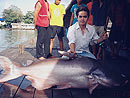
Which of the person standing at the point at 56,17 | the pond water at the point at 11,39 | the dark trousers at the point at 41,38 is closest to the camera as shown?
the dark trousers at the point at 41,38

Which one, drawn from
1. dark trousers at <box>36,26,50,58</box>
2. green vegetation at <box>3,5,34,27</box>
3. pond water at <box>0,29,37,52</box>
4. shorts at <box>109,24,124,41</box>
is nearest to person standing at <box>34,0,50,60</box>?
dark trousers at <box>36,26,50,58</box>

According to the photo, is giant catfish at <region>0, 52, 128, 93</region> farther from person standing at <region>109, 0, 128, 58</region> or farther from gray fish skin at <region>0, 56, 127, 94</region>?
person standing at <region>109, 0, 128, 58</region>

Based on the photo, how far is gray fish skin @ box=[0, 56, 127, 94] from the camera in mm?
2037

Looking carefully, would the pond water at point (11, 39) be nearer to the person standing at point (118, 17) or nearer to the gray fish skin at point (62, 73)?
the gray fish skin at point (62, 73)

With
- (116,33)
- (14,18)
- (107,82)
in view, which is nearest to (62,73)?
(107,82)

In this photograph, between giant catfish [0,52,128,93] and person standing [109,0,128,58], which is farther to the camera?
person standing [109,0,128,58]

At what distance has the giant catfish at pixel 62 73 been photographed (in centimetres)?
204

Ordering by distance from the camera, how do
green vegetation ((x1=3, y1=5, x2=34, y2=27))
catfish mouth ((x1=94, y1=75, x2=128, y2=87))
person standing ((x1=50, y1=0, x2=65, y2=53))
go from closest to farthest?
1. catfish mouth ((x1=94, y1=75, x2=128, y2=87))
2. person standing ((x1=50, y1=0, x2=65, y2=53))
3. green vegetation ((x1=3, y1=5, x2=34, y2=27))

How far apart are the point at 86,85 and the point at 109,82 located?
0.37 metres

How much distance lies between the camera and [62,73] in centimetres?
212

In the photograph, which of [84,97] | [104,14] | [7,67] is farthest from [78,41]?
[104,14]

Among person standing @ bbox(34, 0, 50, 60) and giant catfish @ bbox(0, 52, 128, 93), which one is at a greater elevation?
person standing @ bbox(34, 0, 50, 60)

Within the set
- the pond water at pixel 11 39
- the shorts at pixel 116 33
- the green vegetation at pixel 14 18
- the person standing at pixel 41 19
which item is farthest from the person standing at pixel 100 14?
the green vegetation at pixel 14 18

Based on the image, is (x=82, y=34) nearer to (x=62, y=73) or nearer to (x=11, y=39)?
(x=62, y=73)
